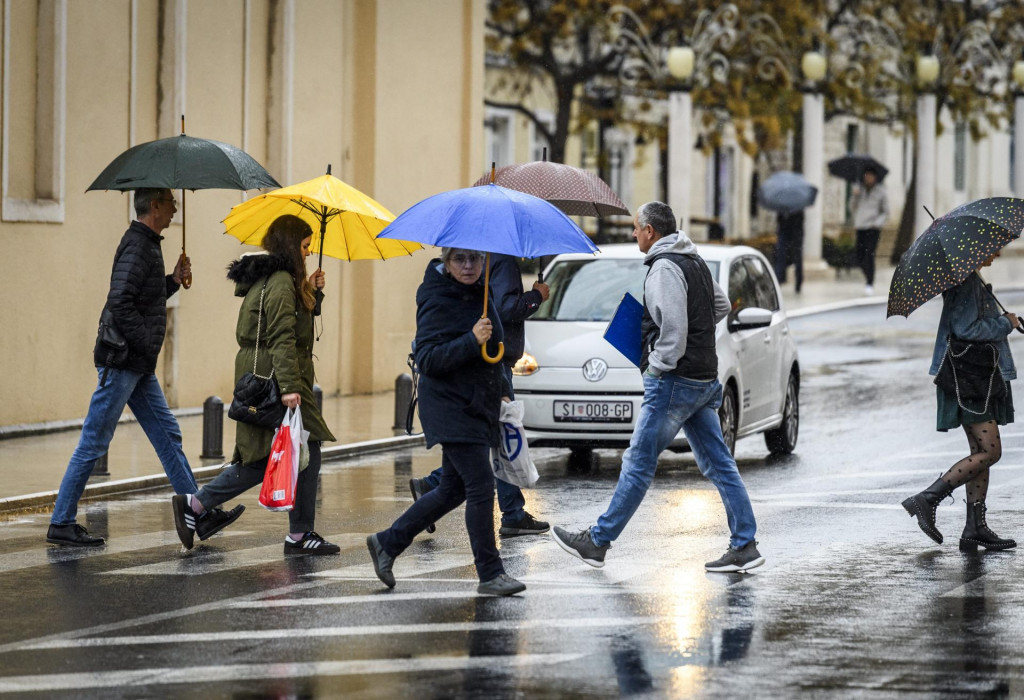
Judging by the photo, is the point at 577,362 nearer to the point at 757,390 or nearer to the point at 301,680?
the point at 757,390

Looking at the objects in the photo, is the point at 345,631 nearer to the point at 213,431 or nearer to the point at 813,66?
the point at 213,431

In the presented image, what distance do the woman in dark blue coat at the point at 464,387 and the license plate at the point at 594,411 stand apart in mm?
4628

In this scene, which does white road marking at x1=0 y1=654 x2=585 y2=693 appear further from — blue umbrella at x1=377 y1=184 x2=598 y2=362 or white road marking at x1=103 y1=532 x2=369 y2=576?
white road marking at x1=103 y1=532 x2=369 y2=576

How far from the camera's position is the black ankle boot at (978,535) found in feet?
33.2

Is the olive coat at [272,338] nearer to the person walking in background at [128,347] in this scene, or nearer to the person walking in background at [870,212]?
the person walking in background at [128,347]

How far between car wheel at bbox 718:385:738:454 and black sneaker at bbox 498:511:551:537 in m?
3.07

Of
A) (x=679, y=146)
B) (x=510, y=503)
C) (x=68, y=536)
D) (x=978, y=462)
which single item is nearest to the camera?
(x=978, y=462)

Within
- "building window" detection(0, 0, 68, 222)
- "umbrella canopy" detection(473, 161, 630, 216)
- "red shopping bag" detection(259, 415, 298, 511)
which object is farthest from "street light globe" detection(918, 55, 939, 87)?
"red shopping bag" detection(259, 415, 298, 511)

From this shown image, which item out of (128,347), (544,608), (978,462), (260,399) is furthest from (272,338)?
(978,462)

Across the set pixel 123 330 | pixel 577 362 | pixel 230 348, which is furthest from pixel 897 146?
pixel 123 330

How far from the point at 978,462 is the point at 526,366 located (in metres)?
4.03

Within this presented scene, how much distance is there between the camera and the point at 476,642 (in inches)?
300

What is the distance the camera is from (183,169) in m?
10.3

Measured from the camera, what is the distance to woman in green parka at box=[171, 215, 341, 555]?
31.9 feet
